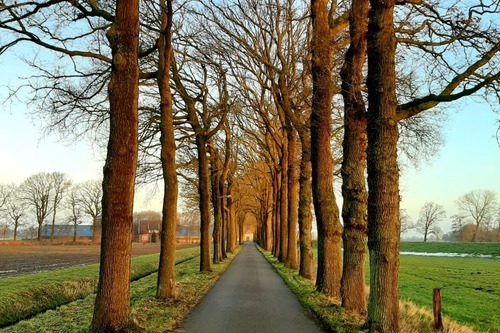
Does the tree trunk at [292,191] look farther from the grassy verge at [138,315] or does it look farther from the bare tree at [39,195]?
the bare tree at [39,195]

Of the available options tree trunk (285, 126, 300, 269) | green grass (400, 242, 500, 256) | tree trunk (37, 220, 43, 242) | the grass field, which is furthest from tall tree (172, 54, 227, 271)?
tree trunk (37, 220, 43, 242)

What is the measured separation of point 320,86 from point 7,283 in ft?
46.5

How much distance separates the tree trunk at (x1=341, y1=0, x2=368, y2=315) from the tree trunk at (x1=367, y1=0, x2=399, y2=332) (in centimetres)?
228

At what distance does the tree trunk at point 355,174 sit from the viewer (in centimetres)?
1136

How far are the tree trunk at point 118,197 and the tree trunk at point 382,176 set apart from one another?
172 inches

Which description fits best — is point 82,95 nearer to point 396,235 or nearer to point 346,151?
point 346,151

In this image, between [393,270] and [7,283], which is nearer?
[393,270]

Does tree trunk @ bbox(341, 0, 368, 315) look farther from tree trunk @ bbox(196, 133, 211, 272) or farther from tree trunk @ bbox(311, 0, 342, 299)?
tree trunk @ bbox(196, 133, 211, 272)

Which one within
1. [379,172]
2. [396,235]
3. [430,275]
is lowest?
[430,275]

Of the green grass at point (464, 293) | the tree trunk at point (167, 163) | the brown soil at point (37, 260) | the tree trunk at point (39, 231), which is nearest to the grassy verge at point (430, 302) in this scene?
the green grass at point (464, 293)

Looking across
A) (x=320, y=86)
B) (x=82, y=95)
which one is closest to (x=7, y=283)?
(x=82, y=95)

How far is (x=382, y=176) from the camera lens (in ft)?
28.0

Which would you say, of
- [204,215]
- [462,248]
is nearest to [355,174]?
[204,215]

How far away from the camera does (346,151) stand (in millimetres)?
11977
